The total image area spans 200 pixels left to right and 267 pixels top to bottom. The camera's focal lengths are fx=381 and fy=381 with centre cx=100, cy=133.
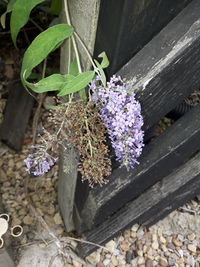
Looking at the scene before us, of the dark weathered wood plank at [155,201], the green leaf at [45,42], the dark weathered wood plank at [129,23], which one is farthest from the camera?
the dark weathered wood plank at [155,201]

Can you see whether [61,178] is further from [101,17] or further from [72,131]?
[101,17]

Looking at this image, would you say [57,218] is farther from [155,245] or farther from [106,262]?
[155,245]

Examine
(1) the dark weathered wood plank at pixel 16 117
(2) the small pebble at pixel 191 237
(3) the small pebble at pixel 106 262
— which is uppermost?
(2) the small pebble at pixel 191 237

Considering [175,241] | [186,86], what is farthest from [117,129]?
[175,241]

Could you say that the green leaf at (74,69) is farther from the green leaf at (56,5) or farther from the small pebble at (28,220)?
the small pebble at (28,220)

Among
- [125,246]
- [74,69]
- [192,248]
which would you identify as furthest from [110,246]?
[74,69]

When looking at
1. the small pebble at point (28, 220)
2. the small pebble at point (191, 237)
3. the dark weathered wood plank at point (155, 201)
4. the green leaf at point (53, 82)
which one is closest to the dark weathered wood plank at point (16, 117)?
the small pebble at point (28, 220)
